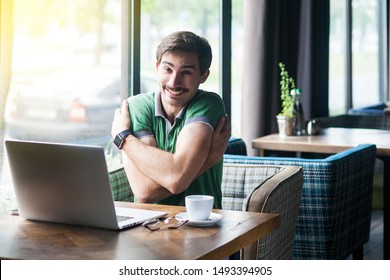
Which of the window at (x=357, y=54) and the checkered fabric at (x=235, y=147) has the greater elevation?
the window at (x=357, y=54)

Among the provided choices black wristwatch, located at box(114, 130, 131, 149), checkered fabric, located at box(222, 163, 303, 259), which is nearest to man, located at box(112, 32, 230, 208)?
black wristwatch, located at box(114, 130, 131, 149)

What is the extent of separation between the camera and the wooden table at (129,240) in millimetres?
1864

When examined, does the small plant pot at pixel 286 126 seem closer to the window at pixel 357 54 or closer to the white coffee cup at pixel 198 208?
the white coffee cup at pixel 198 208

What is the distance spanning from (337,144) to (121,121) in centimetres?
178

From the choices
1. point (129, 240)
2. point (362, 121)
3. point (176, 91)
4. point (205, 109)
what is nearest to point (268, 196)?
point (205, 109)

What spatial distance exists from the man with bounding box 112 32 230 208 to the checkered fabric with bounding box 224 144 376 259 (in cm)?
61

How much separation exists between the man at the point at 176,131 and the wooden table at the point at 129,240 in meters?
0.38

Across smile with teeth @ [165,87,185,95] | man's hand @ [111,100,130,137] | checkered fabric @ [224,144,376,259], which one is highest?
smile with teeth @ [165,87,185,95]

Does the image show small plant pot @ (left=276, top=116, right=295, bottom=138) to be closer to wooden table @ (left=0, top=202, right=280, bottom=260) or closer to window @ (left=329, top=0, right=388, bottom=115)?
wooden table @ (left=0, top=202, right=280, bottom=260)

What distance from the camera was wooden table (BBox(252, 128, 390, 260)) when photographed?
4.10 metres

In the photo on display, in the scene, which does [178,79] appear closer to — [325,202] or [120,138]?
[120,138]

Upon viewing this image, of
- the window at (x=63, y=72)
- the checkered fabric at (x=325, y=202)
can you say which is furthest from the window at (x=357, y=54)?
the window at (x=63, y=72)

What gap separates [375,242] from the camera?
16.4ft
